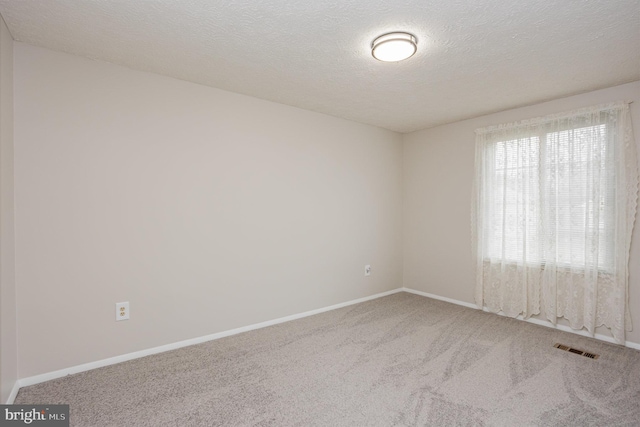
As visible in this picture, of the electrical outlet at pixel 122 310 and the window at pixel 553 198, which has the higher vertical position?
the window at pixel 553 198

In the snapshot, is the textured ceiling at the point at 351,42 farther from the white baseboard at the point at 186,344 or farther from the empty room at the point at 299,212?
the white baseboard at the point at 186,344

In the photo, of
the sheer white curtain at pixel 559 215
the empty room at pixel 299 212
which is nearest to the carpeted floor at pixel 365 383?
the empty room at pixel 299 212

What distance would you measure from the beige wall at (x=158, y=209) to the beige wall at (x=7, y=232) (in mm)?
99

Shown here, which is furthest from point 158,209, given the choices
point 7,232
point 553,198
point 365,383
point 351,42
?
point 553,198

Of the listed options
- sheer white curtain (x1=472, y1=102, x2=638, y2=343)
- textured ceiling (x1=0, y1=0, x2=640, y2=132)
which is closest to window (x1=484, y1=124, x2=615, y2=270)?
sheer white curtain (x1=472, y1=102, x2=638, y2=343)

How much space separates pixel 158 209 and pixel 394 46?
7.26 feet

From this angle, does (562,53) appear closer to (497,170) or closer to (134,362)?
(497,170)

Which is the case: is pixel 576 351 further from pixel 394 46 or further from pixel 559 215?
pixel 394 46

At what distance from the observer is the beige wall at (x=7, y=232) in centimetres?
191

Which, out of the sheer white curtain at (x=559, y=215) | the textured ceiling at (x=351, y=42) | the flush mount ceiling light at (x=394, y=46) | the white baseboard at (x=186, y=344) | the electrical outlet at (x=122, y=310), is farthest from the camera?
the sheer white curtain at (x=559, y=215)

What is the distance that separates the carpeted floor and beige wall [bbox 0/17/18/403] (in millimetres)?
300

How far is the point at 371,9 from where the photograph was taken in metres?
1.87

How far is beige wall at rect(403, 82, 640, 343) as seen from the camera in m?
4.12

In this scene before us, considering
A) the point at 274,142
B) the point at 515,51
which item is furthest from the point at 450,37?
the point at 274,142
